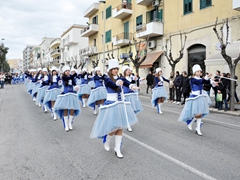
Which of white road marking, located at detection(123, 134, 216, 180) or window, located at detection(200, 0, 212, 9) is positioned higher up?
window, located at detection(200, 0, 212, 9)

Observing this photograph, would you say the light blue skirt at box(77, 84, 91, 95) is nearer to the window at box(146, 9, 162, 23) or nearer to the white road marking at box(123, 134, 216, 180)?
the white road marking at box(123, 134, 216, 180)

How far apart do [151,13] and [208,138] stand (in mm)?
20128

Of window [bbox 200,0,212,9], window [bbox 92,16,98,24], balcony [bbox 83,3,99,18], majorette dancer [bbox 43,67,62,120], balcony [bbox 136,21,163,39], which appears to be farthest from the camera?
window [bbox 92,16,98,24]

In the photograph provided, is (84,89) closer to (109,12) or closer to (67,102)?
(67,102)

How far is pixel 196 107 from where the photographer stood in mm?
6906

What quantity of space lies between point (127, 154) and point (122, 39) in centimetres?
2468

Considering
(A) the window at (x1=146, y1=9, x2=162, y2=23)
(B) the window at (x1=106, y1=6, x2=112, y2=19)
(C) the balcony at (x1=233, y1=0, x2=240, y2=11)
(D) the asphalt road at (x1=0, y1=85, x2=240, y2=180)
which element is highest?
(B) the window at (x1=106, y1=6, x2=112, y2=19)

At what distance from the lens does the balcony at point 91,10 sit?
125 ft

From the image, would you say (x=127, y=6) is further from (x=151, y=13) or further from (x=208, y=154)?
(x=208, y=154)

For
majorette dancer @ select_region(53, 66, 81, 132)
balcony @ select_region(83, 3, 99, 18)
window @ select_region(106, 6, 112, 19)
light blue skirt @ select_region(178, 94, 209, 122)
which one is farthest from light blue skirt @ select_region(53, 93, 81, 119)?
balcony @ select_region(83, 3, 99, 18)

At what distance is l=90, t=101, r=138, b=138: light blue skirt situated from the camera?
4.84m

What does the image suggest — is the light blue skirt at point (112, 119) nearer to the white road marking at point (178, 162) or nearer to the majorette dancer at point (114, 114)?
the majorette dancer at point (114, 114)

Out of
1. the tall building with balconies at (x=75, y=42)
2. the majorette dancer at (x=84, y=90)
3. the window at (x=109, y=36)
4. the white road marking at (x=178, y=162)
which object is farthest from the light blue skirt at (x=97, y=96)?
the tall building with balconies at (x=75, y=42)

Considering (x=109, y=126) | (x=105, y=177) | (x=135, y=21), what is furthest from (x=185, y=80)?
(x=135, y=21)
